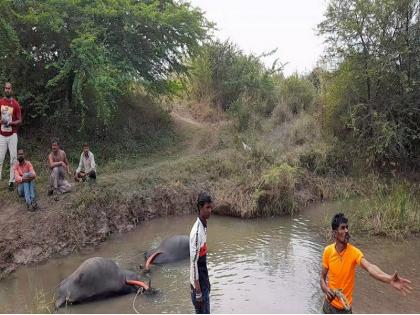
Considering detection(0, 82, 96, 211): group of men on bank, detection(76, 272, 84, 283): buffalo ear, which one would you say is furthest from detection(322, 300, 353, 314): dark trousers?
detection(0, 82, 96, 211): group of men on bank

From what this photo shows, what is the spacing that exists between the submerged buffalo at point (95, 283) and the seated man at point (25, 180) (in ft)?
9.86

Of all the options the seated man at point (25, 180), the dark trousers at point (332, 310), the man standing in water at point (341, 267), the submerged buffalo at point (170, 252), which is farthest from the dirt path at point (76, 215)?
the man standing in water at point (341, 267)

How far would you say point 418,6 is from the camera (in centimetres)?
1486

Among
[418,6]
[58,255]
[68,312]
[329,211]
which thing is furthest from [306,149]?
[68,312]

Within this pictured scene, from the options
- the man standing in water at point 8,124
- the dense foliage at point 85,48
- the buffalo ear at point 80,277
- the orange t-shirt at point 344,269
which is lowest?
the buffalo ear at point 80,277

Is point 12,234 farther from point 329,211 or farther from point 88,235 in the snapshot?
point 329,211

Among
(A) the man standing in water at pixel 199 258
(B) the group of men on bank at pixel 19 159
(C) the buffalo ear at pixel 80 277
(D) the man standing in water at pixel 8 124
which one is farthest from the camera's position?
(D) the man standing in water at pixel 8 124

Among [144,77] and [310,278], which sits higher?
[144,77]

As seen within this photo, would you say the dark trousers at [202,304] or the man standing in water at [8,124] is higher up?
the man standing in water at [8,124]

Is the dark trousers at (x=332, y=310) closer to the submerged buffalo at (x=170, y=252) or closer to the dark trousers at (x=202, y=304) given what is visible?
the dark trousers at (x=202, y=304)

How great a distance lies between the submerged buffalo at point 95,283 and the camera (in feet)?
25.1

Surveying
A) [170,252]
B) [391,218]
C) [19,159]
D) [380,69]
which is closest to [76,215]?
[19,159]

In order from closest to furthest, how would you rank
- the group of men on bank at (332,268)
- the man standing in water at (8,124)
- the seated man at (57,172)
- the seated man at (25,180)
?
the group of men on bank at (332,268)
the seated man at (25,180)
the seated man at (57,172)
the man standing in water at (8,124)

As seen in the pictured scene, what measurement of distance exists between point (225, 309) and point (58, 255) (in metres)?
4.16
